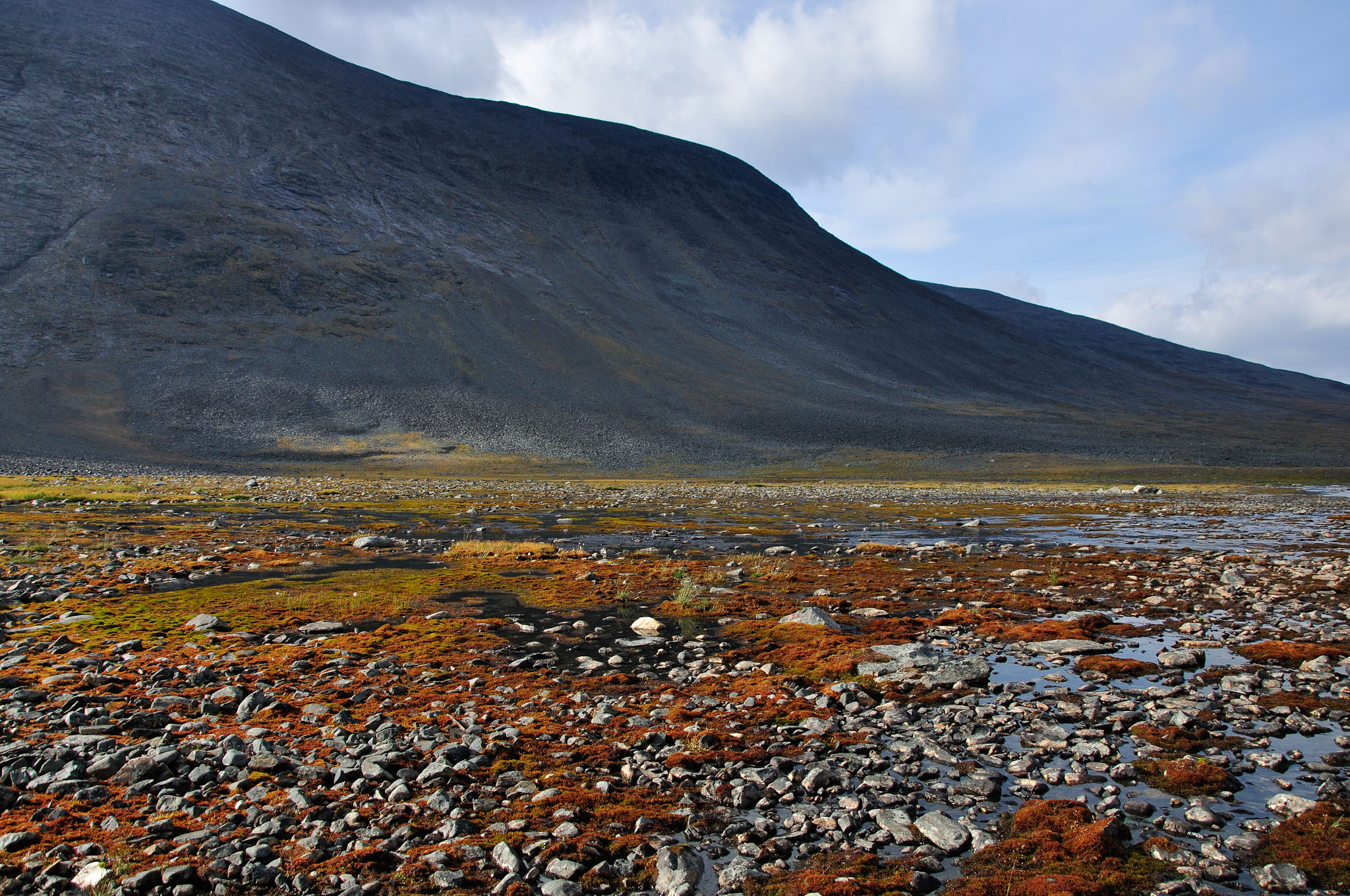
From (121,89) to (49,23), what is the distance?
32.7 metres

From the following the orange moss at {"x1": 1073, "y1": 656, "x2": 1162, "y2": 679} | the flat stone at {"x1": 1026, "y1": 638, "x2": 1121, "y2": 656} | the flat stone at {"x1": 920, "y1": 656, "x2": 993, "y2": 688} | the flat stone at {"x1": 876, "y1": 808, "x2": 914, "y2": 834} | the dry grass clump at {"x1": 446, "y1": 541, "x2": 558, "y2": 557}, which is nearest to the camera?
the flat stone at {"x1": 876, "y1": 808, "x2": 914, "y2": 834}

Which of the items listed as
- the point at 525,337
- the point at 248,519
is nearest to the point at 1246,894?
the point at 248,519

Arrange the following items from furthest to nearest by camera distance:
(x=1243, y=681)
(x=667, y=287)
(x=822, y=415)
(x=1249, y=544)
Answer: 1. (x=667, y=287)
2. (x=822, y=415)
3. (x=1249, y=544)
4. (x=1243, y=681)

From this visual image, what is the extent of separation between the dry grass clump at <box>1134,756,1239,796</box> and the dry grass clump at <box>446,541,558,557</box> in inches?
753

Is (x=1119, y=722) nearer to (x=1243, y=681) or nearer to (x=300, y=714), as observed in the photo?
(x=1243, y=681)

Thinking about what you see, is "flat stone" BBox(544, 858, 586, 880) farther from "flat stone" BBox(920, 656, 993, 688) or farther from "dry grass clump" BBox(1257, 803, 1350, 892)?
"flat stone" BBox(920, 656, 993, 688)

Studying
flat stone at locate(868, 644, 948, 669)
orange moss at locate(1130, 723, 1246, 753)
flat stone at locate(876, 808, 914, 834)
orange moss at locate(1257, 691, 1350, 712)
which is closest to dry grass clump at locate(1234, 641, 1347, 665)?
orange moss at locate(1257, 691, 1350, 712)

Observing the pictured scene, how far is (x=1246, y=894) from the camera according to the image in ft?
18.3

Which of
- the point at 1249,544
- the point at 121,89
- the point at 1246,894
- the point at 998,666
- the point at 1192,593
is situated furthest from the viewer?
the point at 121,89

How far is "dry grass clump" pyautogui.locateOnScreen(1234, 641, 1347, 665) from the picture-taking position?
11.4 metres

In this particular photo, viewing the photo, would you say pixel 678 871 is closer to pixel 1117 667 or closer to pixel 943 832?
pixel 943 832

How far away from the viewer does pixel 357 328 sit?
136m

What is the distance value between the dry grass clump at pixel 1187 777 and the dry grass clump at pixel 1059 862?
1270 mm

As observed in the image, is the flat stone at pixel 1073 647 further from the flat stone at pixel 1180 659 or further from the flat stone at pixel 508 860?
the flat stone at pixel 508 860
